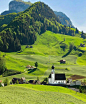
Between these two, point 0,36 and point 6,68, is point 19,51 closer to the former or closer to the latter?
point 0,36

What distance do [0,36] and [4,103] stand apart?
175539 millimetres

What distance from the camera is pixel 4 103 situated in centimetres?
3384

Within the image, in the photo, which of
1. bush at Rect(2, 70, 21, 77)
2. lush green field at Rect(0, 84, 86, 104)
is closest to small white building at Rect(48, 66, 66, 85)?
lush green field at Rect(0, 84, 86, 104)

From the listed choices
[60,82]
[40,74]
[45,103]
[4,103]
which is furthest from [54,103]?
[40,74]

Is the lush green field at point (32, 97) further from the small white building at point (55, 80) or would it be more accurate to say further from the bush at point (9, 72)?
the bush at point (9, 72)

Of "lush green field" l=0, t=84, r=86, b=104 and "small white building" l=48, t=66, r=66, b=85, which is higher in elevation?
"lush green field" l=0, t=84, r=86, b=104

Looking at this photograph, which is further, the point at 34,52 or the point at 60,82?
the point at 34,52

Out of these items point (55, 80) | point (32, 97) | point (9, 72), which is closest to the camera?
point (32, 97)

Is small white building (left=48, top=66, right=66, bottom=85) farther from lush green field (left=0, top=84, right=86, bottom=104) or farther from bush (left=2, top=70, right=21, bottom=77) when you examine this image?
bush (left=2, top=70, right=21, bottom=77)

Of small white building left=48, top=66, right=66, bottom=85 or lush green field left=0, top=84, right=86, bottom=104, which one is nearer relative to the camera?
lush green field left=0, top=84, right=86, bottom=104

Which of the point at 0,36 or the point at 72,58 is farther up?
the point at 0,36

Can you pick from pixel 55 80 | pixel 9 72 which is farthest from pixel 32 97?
pixel 9 72

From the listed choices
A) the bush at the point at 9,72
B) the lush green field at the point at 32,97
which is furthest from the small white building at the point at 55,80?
the bush at the point at 9,72

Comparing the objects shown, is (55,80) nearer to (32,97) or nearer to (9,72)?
(9,72)
